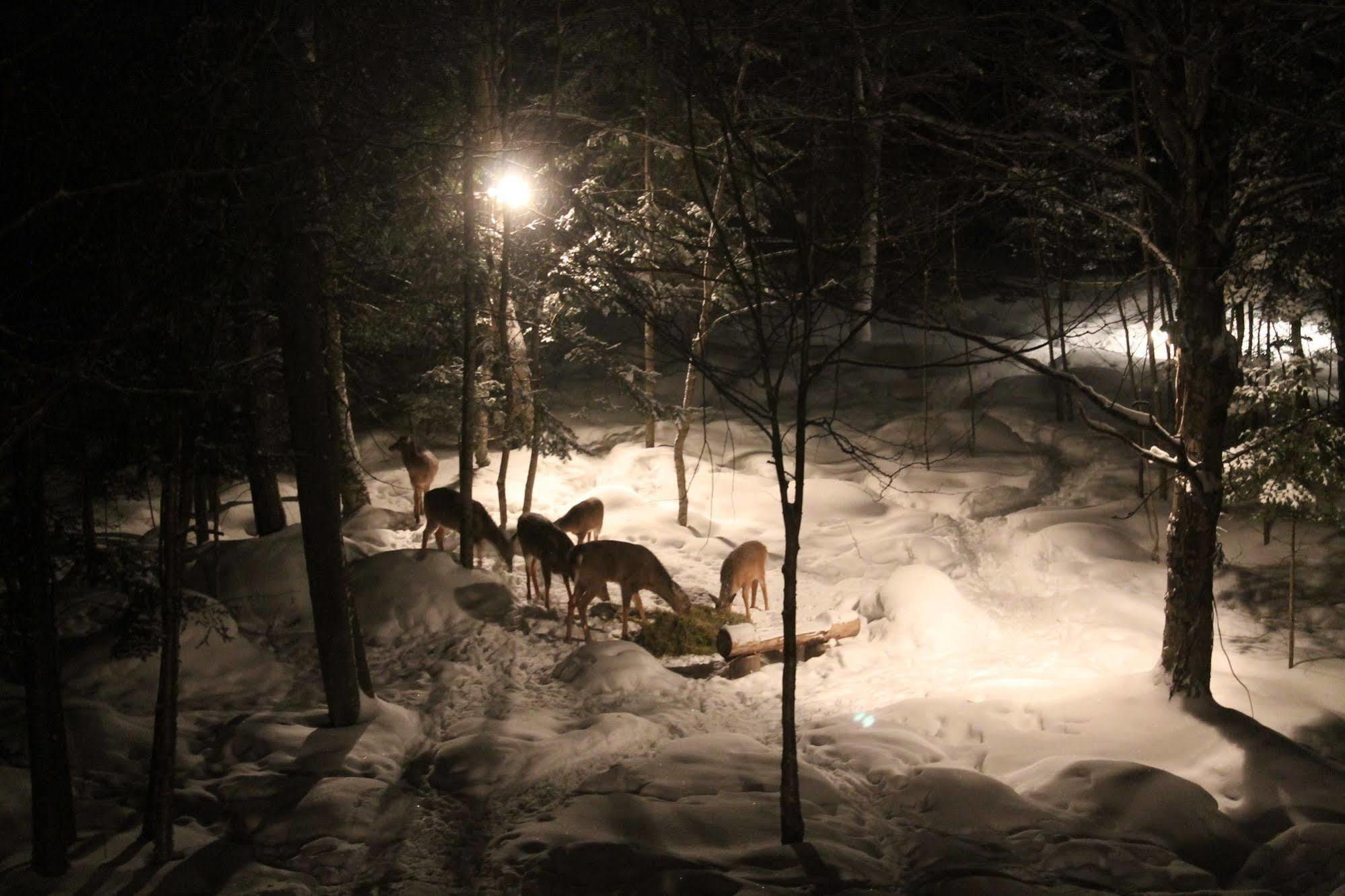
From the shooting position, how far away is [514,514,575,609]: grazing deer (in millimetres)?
→ 12398

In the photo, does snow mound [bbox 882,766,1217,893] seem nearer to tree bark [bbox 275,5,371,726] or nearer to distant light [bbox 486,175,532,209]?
tree bark [bbox 275,5,371,726]

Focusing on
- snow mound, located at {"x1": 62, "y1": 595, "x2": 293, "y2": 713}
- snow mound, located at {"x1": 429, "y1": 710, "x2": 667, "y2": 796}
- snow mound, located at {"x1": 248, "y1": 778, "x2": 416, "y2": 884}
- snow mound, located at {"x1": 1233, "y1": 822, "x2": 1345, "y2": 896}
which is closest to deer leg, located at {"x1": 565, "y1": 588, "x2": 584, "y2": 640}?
snow mound, located at {"x1": 429, "y1": 710, "x2": 667, "y2": 796}

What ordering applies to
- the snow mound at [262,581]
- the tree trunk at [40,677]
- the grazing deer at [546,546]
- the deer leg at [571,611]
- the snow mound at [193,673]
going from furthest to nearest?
the grazing deer at [546,546] → the snow mound at [262,581] → the deer leg at [571,611] → the snow mound at [193,673] → the tree trunk at [40,677]

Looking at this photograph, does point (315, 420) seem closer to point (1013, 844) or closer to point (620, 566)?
point (620, 566)

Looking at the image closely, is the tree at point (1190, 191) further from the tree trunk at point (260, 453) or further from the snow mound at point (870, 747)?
the tree trunk at point (260, 453)

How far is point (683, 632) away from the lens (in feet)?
39.0

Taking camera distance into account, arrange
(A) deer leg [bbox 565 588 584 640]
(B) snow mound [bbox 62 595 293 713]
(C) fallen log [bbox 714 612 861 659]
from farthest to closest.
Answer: (A) deer leg [bbox 565 588 584 640]
(C) fallen log [bbox 714 612 861 659]
(B) snow mound [bbox 62 595 293 713]

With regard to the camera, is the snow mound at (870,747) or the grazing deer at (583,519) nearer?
the snow mound at (870,747)

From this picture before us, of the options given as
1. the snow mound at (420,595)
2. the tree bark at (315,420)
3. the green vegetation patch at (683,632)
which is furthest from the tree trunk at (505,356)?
the tree bark at (315,420)

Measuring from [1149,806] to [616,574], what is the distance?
671cm

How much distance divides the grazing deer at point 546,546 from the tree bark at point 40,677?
22.7 ft

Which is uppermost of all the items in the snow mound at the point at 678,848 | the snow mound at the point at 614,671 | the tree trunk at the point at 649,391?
the tree trunk at the point at 649,391

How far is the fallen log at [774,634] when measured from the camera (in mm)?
10750

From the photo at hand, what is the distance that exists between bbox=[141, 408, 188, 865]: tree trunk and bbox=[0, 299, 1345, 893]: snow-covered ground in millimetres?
256
